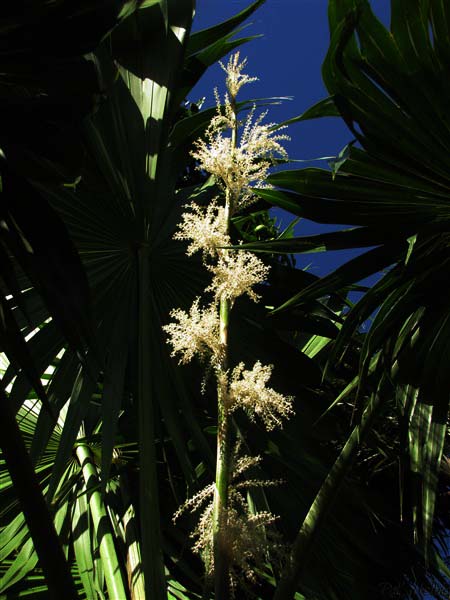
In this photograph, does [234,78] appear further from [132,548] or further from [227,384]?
[132,548]

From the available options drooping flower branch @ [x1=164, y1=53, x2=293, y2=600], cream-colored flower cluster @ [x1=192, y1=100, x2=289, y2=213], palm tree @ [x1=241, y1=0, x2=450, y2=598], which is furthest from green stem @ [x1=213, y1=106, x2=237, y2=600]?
palm tree @ [x1=241, y1=0, x2=450, y2=598]

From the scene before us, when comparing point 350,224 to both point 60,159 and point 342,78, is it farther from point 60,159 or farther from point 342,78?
point 60,159

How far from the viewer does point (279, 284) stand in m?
3.17

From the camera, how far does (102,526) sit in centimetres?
343

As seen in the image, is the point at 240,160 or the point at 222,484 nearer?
the point at 222,484

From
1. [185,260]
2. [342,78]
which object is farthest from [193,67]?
[342,78]

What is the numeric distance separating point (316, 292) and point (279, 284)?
59 cm

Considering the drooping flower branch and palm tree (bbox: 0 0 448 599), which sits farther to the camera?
palm tree (bbox: 0 0 448 599)

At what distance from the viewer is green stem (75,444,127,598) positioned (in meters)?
3.11

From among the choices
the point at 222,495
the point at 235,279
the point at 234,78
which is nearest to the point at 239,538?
the point at 222,495

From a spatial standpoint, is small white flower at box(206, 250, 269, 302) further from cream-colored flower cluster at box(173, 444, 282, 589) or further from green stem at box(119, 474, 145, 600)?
green stem at box(119, 474, 145, 600)

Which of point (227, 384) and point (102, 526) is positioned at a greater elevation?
point (227, 384)

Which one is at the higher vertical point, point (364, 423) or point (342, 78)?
point (342, 78)

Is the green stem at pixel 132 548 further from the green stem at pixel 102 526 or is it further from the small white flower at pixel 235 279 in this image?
the small white flower at pixel 235 279
